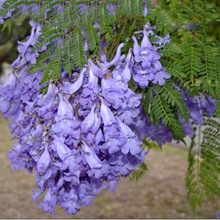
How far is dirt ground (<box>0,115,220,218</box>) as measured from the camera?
16.6 feet

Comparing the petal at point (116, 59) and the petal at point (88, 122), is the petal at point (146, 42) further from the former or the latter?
the petal at point (88, 122)

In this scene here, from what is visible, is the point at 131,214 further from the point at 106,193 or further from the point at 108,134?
the point at 108,134

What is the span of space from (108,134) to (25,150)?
29 cm

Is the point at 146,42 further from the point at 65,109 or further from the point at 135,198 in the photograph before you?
the point at 135,198

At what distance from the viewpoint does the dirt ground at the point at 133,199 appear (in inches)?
199

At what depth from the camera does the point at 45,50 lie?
1249 mm

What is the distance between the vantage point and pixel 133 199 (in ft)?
18.0

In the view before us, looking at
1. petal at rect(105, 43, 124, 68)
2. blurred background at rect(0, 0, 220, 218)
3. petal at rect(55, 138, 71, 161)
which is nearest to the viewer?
petal at rect(55, 138, 71, 161)

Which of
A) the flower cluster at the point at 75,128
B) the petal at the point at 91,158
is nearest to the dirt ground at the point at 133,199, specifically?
the flower cluster at the point at 75,128

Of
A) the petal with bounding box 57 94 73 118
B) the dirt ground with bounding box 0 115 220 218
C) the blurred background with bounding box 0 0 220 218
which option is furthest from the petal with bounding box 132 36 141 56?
the dirt ground with bounding box 0 115 220 218

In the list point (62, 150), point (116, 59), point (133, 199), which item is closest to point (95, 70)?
point (116, 59)

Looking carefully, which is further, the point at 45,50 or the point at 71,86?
the point at 45,50

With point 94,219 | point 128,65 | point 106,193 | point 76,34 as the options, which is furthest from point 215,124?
point 106,193

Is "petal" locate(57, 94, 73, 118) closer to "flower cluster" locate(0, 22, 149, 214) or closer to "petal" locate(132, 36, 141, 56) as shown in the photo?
"flower cluster" locate(0, 22, 149, 214)
